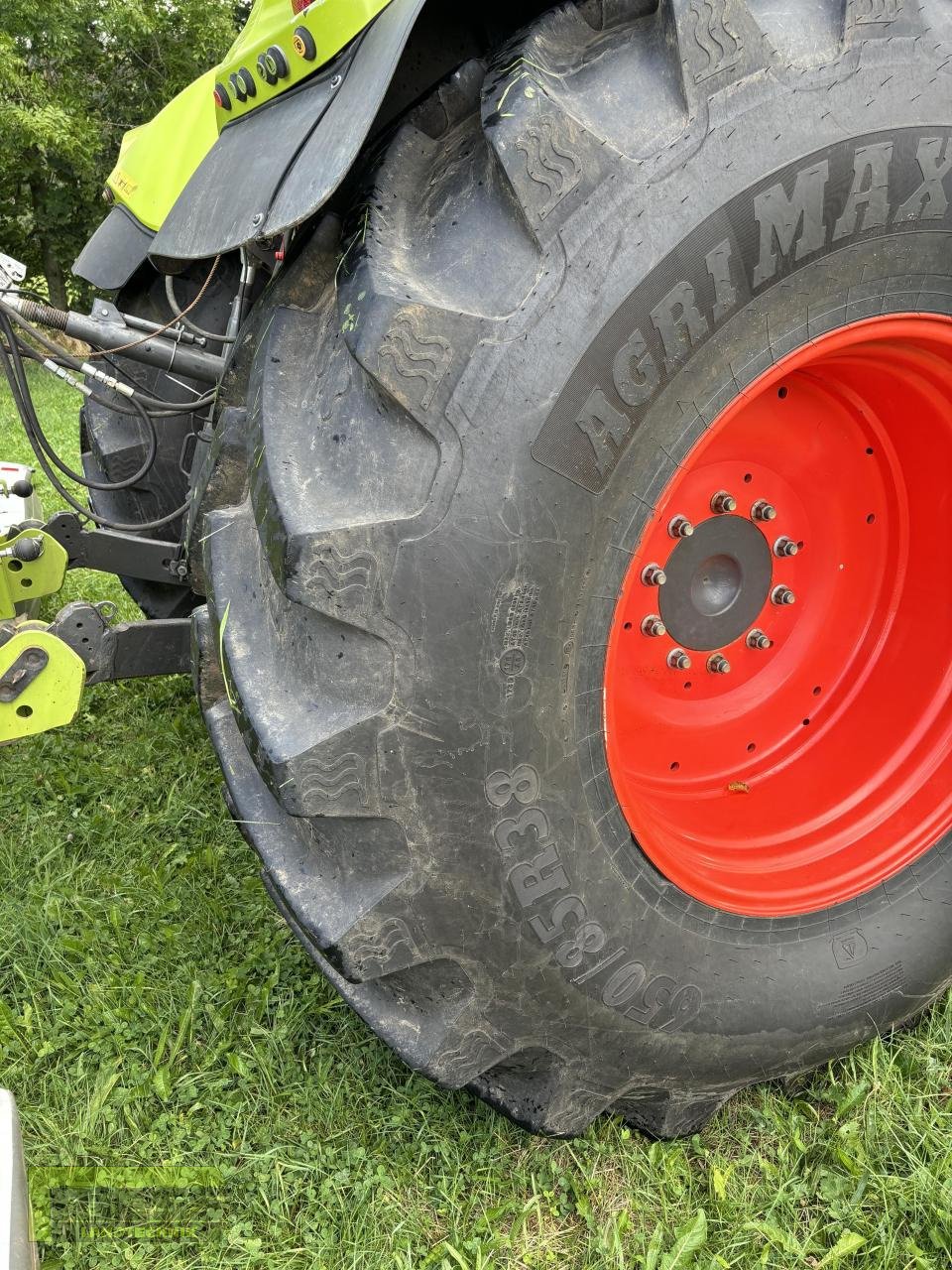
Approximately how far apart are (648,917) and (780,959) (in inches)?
12.4

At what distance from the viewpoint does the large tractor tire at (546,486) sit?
47.5 inches

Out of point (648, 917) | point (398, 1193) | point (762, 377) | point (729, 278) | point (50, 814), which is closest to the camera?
point (729, 278)

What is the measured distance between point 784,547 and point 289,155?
0.98 metres

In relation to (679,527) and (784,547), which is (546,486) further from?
(784,547)

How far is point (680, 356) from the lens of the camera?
1.29m

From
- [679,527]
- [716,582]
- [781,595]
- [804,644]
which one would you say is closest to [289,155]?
[679,527]

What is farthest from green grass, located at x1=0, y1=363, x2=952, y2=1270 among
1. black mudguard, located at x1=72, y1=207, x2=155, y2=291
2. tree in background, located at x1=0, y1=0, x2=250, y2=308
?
tree in background, located at x1=0, y1=0, x2=250, y2=308

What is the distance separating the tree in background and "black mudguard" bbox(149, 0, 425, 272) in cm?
1330

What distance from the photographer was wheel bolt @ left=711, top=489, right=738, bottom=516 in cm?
166

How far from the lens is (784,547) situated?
1.75m

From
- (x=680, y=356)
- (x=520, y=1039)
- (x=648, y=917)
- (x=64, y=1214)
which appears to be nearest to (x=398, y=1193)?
(x=520, y=1039)

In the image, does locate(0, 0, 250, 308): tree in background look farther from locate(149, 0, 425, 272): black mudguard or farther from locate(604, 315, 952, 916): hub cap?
locate(604, 315, 952, 916): hub cap

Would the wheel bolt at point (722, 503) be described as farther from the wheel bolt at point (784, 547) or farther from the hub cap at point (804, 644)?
the wheel bolt at point (784, 547)

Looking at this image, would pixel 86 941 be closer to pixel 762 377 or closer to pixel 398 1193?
pixel 398 1193
